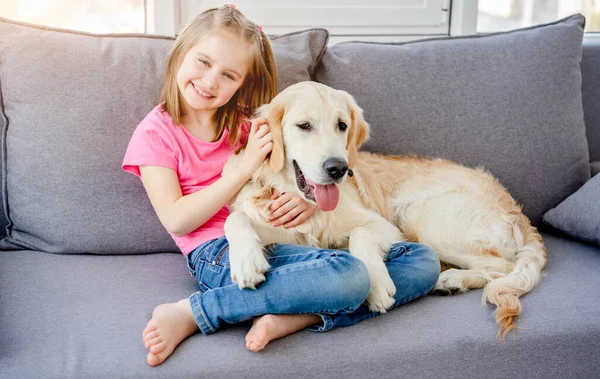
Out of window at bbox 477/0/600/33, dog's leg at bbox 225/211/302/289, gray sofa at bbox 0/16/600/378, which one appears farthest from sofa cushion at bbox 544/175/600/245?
window at bbox 477/0/600/33

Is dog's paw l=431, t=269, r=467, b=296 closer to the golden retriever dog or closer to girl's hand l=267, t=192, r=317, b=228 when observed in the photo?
the golden retriever dog

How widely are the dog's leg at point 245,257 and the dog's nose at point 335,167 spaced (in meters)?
0.28

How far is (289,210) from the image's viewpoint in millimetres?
1813

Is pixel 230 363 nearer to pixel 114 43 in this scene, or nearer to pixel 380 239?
pixel 380 239

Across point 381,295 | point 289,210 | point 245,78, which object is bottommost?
point 381,295

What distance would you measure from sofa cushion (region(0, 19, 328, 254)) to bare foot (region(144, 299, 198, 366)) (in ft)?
1.85

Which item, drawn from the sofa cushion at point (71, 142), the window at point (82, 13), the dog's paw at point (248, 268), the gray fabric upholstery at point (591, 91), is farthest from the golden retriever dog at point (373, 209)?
the window at point (82, 13)

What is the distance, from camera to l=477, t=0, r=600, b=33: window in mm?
3211

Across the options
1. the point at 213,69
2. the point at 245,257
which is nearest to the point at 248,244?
the point at 245,257

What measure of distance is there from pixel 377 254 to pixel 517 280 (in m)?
0.44

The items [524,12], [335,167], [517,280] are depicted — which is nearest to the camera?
[335,167]

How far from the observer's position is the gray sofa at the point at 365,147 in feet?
4.61

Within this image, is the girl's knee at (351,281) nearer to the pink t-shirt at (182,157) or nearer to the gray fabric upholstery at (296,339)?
the gray fabric upholstery at (296,339)

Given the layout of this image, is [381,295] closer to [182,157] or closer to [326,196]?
[326,196]
